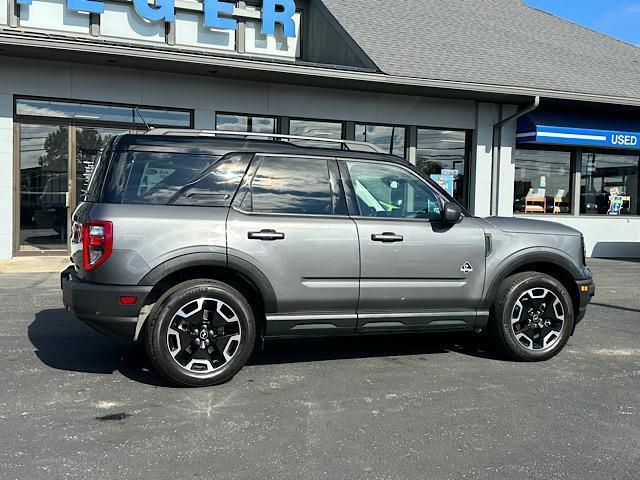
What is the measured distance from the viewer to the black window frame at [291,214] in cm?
470

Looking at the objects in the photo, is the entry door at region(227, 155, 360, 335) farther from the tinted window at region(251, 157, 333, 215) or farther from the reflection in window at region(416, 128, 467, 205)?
the reflection in window at region(416, 128, 467, 205)

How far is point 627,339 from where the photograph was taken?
6.39m

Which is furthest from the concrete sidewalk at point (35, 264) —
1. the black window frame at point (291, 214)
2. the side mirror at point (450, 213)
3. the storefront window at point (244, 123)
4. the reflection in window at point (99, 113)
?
the side mirror at point (450, 213)

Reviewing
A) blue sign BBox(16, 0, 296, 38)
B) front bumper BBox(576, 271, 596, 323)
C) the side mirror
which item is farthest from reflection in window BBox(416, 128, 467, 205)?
the side mirror

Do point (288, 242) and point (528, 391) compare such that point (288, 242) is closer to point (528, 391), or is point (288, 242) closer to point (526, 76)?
point (528, 391)

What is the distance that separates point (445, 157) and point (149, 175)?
1082 cm

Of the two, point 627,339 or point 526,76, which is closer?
point 627,339

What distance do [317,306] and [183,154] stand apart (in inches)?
63.2

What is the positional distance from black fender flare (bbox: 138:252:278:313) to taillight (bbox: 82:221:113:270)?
338 millimetres

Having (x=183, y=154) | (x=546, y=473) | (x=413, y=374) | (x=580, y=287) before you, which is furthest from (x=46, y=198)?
(x=546, y=473)

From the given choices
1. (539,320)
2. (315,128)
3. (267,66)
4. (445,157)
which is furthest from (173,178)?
(445,157)

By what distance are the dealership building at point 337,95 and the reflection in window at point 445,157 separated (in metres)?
0.03

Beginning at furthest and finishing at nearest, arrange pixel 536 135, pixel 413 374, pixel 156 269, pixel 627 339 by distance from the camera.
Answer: pixel 536 135
pixel 627 339
pixel 413 374
pixel 156 269

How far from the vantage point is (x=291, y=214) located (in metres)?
4.77
